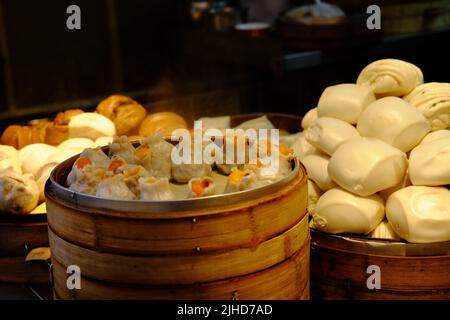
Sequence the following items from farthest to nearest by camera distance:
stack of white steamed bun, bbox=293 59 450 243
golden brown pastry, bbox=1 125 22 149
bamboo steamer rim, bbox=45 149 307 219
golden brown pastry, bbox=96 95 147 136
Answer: golden brown pastry, bbox=96 95 147 136 < golden brown pastry, bbox=1 125 22 149 < stack of white steamed bun, bbox=293 59 450 243 < bamboo steamer rim, bbox=45 149 307 219

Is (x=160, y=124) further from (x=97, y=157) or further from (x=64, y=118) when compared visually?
(x=97, y=157)

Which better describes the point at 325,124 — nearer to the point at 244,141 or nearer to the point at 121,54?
the point at 244,141

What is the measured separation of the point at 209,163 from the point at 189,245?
1.67 ft

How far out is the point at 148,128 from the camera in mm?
3305

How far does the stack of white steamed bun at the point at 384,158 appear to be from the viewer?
2.19 meters

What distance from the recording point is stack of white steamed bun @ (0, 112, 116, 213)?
97.5 inches

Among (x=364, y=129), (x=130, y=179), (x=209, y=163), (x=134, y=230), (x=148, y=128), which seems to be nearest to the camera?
(x=134, y=230)

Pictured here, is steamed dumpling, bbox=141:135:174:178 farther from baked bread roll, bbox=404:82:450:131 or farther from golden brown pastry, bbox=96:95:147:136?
golden brown pastry, bbox=96:95:147:136

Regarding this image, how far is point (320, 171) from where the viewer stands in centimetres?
245

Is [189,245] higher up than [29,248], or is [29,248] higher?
[189,245]

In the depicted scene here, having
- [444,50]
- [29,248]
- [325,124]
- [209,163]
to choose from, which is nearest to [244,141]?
[209,163]

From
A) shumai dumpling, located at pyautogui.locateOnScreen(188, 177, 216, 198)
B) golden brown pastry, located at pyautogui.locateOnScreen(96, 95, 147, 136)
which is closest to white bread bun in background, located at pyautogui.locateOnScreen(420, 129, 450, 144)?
shumai dumpling, located at pyautogui.locateOnScreen(188, 177, 216, 198)

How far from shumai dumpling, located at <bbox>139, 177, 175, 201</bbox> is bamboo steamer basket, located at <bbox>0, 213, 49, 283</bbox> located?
870 mm

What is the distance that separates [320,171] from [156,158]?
0.75 metres
